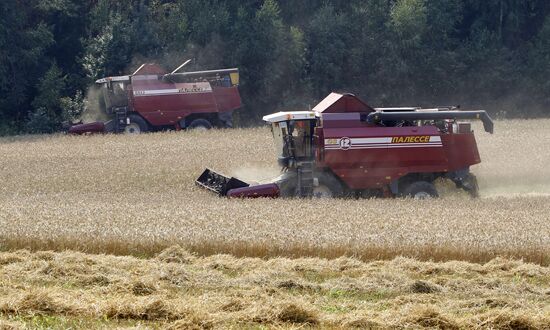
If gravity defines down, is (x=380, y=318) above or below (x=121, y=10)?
below

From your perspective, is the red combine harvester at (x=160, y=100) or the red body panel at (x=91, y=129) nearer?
the red combine harvester at (x=160, y=100)

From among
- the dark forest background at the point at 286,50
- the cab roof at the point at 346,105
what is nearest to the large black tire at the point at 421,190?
the cab roof at the point at 346,105

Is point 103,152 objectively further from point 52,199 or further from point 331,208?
point 331,208

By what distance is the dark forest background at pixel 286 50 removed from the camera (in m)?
39.2

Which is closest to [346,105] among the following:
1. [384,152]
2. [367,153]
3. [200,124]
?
[367,153]

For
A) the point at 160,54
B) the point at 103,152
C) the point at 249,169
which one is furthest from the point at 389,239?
the point at 160,54

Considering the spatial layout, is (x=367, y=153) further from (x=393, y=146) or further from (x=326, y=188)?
(x=326, y=188)

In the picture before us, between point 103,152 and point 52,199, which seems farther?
point 103,152

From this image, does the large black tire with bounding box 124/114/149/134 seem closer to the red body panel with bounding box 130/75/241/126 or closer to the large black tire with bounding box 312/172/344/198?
the red body panel with bounding box 130/75/241/126

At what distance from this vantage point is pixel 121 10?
4331cm

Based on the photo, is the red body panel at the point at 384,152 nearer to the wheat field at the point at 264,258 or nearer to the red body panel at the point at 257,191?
the wheat field at the point at 264,258

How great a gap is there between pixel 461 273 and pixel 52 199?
9837 millimetres

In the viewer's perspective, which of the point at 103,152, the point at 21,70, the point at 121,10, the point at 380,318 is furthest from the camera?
the point at 121,10

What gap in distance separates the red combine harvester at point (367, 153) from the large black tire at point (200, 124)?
42.9ft
